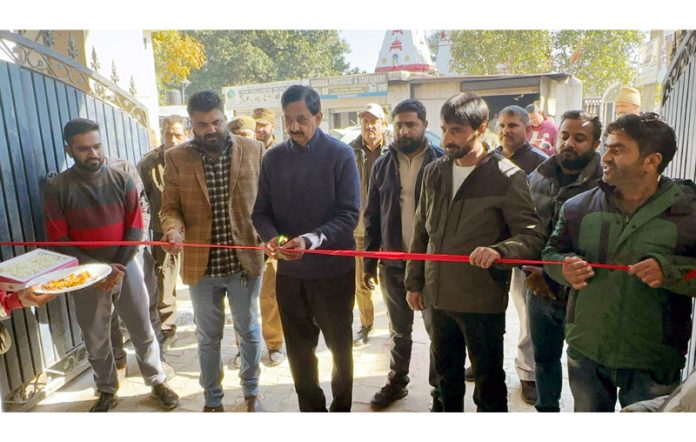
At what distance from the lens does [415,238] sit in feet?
7.08

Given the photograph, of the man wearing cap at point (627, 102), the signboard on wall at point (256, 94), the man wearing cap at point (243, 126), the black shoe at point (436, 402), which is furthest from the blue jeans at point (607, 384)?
the man wearing cap at point (243, 126)

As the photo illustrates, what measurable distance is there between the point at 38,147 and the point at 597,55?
8.61 ft

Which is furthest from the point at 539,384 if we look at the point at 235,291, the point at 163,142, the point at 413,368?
the point at 163,142

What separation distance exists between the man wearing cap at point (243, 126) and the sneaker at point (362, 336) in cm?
132

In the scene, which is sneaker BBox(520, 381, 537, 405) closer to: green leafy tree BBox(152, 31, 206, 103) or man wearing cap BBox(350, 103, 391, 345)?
man wearing cap BBox(350, 103, 391, 345)

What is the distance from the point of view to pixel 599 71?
6.95 ft

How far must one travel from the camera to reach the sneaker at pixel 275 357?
282cm

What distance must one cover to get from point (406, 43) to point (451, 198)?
713mm

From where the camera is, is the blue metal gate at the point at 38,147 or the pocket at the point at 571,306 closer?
the pocket at the point at 571,306

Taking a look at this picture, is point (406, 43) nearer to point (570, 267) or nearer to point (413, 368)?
point (570, 267)

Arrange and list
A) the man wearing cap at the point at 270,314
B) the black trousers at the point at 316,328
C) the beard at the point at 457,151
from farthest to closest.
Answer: the man wearing cap at the point at 270,314 < the black trousers at the point at 316,328 < the beard at the point at 457,151

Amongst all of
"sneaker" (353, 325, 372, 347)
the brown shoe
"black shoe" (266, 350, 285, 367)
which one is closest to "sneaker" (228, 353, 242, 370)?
"black shoe" (266, 350, 285, 367)

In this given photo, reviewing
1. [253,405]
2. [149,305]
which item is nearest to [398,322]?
[253,405]

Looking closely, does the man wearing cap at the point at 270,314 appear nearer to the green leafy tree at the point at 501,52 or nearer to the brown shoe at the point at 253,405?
the brown shoe at the point at 253,405
